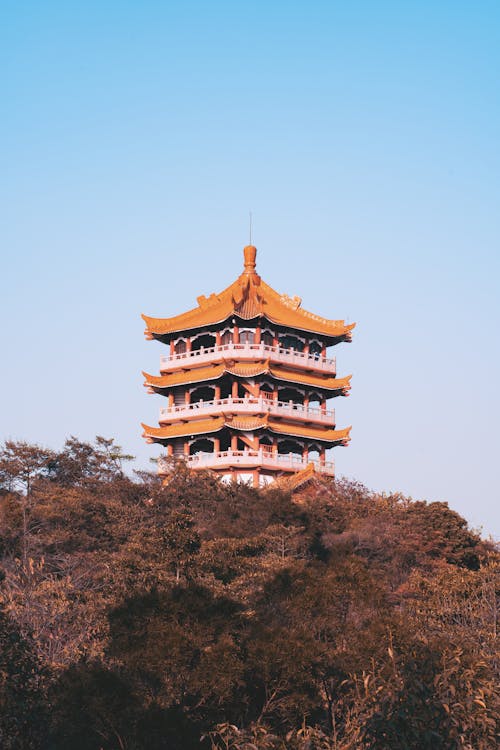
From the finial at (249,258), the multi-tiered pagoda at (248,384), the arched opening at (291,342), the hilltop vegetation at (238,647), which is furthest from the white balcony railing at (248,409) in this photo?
the hilltop vegetation at (238,647)

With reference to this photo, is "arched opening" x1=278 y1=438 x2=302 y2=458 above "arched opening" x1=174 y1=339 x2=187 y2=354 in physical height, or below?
below

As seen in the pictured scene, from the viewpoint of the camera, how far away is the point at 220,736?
21.6 m

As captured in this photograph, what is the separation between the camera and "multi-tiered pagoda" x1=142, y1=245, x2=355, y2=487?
63.6 metres

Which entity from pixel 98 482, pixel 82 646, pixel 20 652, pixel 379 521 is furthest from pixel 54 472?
pixel 20 652

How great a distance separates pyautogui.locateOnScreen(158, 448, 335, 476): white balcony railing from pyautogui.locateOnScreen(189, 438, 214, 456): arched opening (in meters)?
3.06

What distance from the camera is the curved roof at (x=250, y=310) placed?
66625 mm

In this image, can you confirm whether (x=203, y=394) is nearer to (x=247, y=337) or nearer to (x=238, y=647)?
(x=247, y=337)

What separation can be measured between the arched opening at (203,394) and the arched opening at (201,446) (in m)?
3.22

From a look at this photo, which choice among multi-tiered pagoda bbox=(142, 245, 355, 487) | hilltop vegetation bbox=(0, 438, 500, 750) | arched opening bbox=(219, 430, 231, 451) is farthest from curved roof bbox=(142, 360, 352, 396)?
hilltop vegetation bbox=(0, 438, 500, 750)

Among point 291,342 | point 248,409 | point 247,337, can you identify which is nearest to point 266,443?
point 248,409

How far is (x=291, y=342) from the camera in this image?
68812 mm

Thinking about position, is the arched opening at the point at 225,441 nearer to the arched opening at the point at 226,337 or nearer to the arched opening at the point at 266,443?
the arched opening at the point at 266,443

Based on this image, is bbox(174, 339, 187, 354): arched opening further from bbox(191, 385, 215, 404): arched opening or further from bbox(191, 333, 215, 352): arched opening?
bbox(191, 385, 215, 404): arched opening

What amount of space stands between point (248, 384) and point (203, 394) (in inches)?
218
